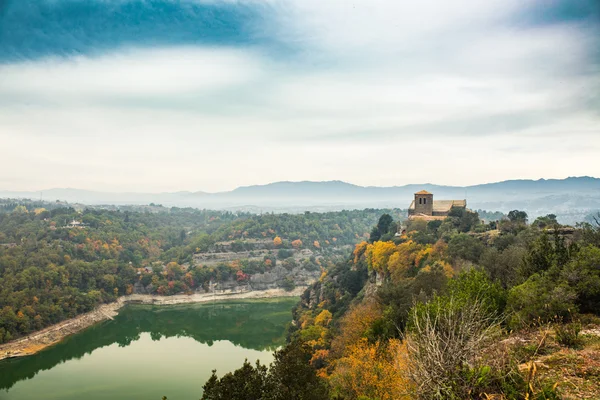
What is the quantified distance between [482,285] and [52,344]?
101ft

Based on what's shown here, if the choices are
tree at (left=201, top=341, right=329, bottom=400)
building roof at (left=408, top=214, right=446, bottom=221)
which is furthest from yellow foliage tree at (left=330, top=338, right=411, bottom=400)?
building roof at (left=408, top=214, right=446, bottom=221)

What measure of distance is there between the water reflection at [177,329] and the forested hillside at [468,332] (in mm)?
12101

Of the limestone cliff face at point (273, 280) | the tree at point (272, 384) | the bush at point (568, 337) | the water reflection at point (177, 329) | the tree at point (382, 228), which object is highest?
the bush at point (568, 337)

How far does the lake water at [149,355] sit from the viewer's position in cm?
2112

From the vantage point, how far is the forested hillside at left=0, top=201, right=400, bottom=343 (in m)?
34.0

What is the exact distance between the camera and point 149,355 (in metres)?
27.4

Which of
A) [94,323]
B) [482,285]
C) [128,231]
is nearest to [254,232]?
[128,231]

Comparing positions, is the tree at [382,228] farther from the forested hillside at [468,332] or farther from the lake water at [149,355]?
the forested hillside at [468,332]

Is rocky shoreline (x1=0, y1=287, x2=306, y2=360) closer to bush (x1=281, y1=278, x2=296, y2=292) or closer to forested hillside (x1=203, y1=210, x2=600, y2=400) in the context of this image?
bush (x1=281, y1=278, x2=296, y2=292)

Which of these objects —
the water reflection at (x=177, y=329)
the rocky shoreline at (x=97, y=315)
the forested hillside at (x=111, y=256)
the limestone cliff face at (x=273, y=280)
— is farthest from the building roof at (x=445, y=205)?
the forested hillside at (x=111, y=256)

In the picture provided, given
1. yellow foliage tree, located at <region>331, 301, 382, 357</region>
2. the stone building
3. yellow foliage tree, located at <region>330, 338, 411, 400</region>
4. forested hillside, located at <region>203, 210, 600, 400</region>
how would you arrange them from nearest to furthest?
forested hillside, located at <region>203, 210, 600, 400</region>, yellow foliage tree, located at <region>330, 338, 411, 400</region>, yellow foliage tree, located at <region>331, 301, 382, 357</region>, the stone building

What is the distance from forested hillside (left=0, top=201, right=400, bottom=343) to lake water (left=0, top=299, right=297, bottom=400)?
335cm

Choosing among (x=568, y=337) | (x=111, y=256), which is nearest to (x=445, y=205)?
(x=568, y=337)

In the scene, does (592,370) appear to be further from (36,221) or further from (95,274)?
(36,221)
